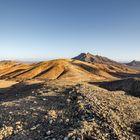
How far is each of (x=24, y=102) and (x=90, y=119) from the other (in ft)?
23.4

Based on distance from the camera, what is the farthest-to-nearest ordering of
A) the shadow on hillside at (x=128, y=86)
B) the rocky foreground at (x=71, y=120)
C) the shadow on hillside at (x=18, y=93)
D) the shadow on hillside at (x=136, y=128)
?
1. the shadow on hillside at (x=128, y=86)
2. the shadow on hillside at (x=18, y=93)
3. the shadow on hillside at (x=136, y=128)
4. the rocky foreground at (x=71, y=120)

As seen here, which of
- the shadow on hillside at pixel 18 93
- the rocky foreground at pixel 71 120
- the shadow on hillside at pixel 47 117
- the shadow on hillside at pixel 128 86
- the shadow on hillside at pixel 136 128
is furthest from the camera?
the shadow on hillside at pixel 128 86

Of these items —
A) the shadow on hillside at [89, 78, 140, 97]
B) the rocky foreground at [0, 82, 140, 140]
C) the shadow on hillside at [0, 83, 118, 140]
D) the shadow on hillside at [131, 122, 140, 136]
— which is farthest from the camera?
the shadow on hillside at [89, 78, 140, 97]

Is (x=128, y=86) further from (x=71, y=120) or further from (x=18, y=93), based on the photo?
(x=71, y=120)

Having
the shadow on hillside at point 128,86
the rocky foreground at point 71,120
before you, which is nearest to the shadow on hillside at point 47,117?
the rocky foreground at point 71,120

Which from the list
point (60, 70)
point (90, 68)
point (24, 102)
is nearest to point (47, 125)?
point (24, 102)

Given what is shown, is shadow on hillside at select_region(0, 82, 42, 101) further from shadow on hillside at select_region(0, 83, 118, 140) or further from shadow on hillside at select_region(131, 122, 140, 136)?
shadow on hillside at select_region(131, 122, 140, 136)

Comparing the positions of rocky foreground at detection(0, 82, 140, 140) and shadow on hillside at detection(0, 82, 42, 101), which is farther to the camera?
shadow on hillside at detection(0, 82, 42, 101)

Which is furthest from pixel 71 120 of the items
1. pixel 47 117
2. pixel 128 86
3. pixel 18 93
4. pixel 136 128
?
pixel 128 86

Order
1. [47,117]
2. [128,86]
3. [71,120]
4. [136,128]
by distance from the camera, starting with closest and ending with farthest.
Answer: [136,128] < [71,120] < [47,117] < [128,86]

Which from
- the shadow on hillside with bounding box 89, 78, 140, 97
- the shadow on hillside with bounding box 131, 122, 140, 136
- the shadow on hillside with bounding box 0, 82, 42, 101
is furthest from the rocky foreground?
the shadow on hillside with bounding box 89, 78, 140, 97

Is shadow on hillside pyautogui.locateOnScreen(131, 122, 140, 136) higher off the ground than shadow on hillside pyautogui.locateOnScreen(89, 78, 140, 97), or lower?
higher

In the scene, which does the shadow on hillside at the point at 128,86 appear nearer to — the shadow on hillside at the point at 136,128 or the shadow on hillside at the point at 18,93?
the shadow on hillside at the point at 18,93

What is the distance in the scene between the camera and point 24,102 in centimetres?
2095
